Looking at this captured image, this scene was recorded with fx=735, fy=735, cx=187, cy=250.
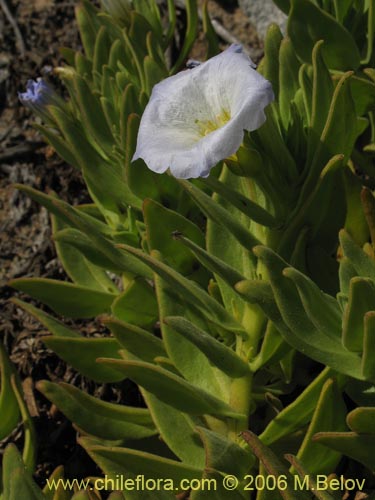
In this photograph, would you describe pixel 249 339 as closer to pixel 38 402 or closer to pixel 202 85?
pixel 202 85

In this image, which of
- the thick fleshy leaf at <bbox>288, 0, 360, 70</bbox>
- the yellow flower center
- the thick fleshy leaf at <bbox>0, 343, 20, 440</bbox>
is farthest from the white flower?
the thick fleshy leaf at <bbox>0, 343, 20, 440</bbox>

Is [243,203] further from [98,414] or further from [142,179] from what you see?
[98,414]

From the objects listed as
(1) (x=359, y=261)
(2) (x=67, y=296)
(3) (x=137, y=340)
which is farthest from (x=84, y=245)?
(1) (x=359, y=261)

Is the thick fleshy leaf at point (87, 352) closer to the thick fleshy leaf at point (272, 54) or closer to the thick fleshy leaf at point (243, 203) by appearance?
the thick fleshy leaf at point (243, 203)

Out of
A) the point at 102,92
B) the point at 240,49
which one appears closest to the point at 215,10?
the point at 102,92

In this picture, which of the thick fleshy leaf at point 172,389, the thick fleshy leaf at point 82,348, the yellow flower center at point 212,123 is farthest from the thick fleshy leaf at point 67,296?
the yellow flower center at point 212,123

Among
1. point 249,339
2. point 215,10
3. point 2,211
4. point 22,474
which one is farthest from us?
point 215,10
